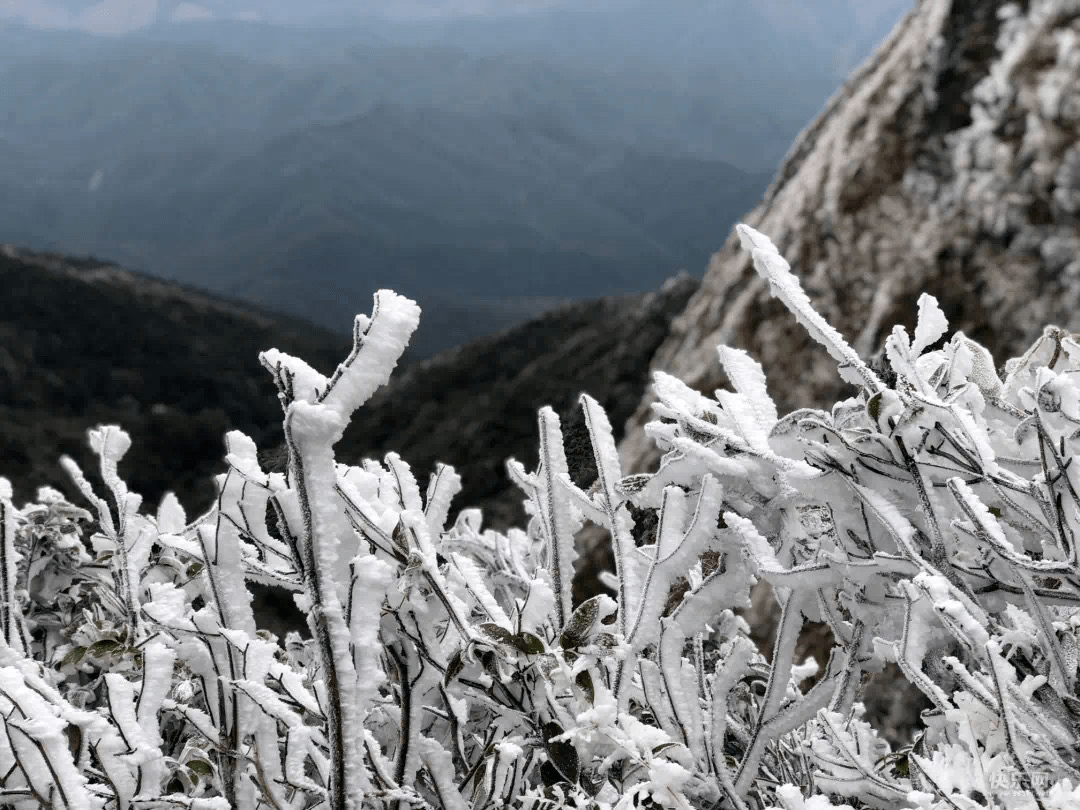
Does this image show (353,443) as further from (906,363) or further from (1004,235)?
(906,363)

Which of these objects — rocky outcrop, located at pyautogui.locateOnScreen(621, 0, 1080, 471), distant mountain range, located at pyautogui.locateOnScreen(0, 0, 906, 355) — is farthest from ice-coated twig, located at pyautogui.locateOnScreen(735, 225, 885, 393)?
distant mountain range, located at pyautogui.locateOnScreen(0, 0, 906, 355)

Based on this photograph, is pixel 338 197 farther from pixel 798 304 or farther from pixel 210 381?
pixel 798 304

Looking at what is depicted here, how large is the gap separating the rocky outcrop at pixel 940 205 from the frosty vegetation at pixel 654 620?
501 cm

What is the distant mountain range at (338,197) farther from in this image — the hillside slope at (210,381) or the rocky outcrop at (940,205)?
the rocky outcrop at (940,205)

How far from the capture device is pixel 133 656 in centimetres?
109

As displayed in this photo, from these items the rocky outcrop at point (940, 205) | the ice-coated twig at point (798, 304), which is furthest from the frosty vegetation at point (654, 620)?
the rocky outcrop at point (940, 205)

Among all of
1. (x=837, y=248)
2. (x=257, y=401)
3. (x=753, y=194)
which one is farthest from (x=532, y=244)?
(x=837, y=248)

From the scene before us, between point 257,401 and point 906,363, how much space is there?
30.0m

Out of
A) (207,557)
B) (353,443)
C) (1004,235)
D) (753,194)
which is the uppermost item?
(753,194)

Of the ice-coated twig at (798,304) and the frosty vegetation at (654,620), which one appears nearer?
the frosty vegetation at (654,620)

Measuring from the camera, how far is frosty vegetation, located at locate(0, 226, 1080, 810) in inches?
24.6

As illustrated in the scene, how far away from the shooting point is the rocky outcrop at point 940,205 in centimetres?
541

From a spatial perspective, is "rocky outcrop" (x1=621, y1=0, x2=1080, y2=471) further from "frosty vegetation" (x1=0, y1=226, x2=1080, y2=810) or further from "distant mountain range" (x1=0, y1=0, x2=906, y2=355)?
Answer: "distant mountain range" (x1=0, y1=0, x2=906, y2=355)

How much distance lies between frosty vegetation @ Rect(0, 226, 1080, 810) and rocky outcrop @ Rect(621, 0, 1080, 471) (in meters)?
5.01
